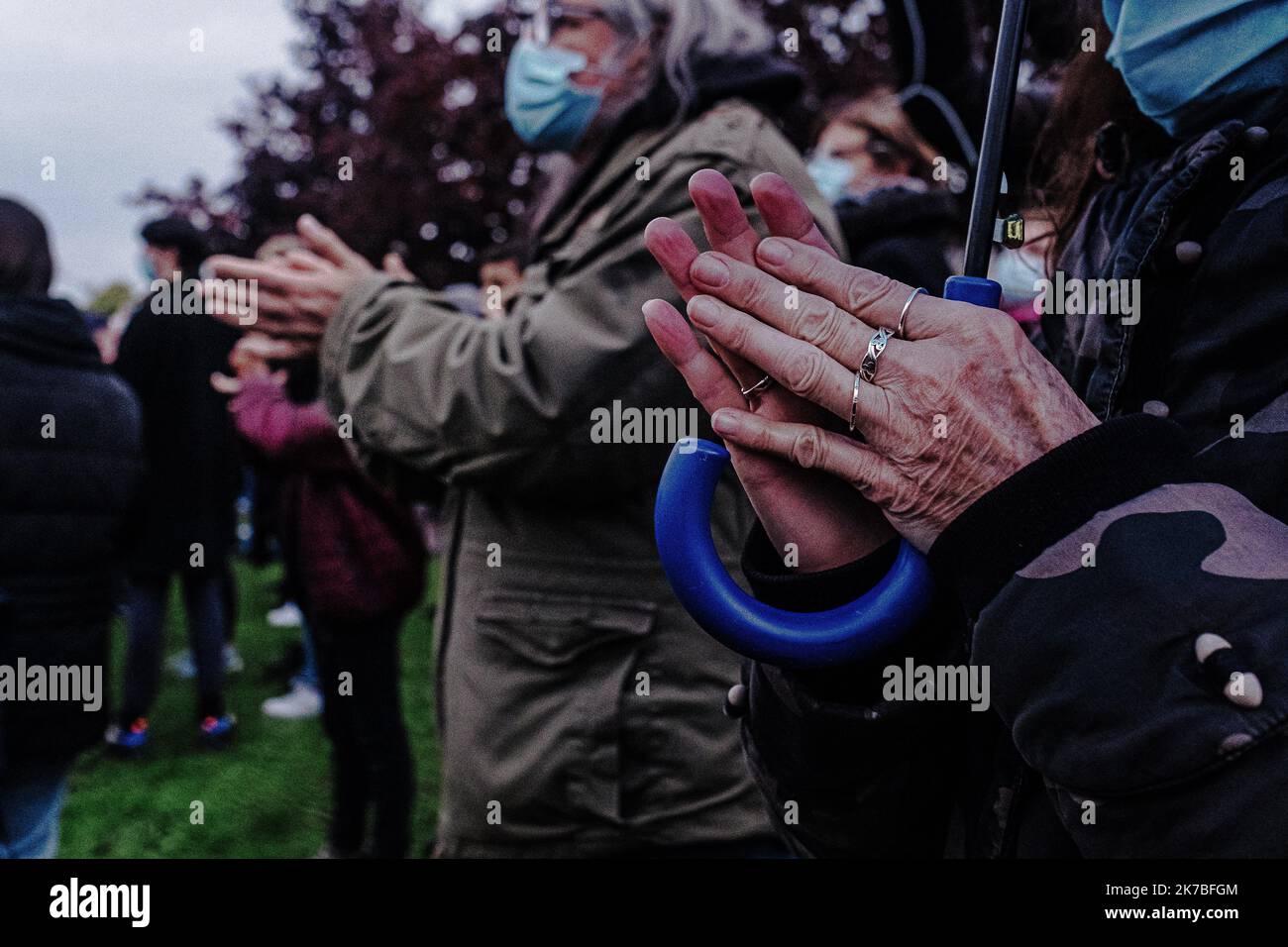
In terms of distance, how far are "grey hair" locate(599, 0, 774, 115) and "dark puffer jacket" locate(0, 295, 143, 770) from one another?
5.55 feet

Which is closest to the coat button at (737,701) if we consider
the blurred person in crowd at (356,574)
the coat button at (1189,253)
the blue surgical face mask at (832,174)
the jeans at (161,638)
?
the coat button at (1189,253)

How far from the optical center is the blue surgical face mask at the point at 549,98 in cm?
237

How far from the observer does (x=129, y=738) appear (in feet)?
16.4

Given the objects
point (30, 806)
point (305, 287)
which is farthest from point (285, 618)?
point (305, 287)

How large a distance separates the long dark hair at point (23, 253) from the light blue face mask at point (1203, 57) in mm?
2798

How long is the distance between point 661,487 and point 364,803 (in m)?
3.21

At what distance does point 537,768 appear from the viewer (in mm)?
1913

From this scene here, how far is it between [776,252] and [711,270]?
0.05m

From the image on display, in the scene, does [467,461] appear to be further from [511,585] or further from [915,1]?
[915,1]

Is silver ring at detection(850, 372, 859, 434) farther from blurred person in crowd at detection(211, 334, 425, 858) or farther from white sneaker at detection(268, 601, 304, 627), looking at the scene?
white sneaker at detection(268, 601, 304, 627)

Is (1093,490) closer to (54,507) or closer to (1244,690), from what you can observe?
(1244,690)

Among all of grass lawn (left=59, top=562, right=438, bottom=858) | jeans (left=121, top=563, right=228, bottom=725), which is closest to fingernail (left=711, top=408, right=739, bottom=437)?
grass lawn (left=59, top=562, right=438, bottom=858)

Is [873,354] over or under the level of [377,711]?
over

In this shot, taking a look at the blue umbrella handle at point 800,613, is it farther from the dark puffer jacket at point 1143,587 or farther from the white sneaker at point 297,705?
the white sneaker at point 297,705
